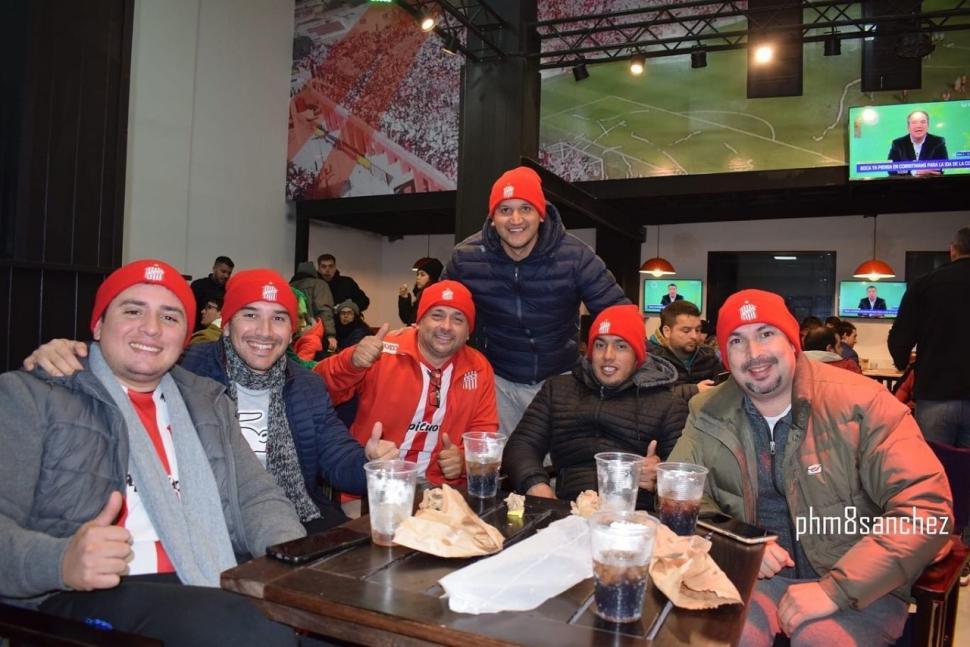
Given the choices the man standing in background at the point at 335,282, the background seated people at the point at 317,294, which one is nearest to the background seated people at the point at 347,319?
the background seated people at the point at 317,294

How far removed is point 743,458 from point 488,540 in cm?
101

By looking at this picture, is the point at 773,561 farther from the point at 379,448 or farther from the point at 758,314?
the point at 379,448

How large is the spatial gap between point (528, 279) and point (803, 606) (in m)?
1.93

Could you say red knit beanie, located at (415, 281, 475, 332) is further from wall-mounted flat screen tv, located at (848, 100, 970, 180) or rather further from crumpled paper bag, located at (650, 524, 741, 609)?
wall-mounted flat screen tv, located at (848, 100, 970, 180)

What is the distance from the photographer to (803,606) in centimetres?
171

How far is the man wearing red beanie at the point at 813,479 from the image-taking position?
1724mm

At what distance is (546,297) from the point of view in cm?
329

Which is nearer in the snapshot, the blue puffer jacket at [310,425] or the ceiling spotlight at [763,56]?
the blue puffer jacket at [310,425]

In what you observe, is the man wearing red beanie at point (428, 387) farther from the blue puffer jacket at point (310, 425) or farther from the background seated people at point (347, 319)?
the background seated people at point (347, 319)

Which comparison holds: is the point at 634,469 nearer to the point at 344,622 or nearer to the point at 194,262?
Result: the point at 344,622

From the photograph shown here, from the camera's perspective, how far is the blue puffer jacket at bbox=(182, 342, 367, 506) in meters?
2.39

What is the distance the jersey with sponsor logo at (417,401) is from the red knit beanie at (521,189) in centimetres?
77

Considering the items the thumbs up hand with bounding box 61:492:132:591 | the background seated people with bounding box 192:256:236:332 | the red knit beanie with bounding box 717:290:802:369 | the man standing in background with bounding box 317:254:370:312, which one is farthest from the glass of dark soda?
the man standing in background with bounding box 317:254:370:312

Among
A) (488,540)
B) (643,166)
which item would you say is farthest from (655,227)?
(488,540)
